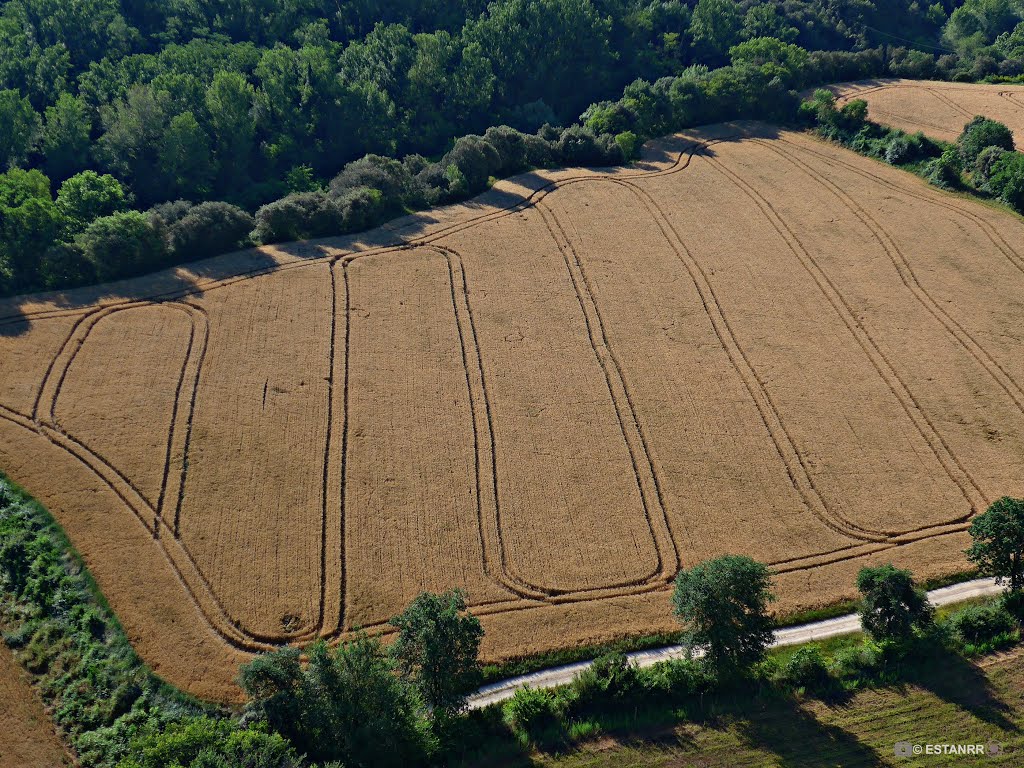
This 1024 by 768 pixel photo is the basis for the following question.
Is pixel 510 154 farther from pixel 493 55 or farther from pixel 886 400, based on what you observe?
pixel 886 400

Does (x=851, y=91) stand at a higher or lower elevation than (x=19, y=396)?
higher

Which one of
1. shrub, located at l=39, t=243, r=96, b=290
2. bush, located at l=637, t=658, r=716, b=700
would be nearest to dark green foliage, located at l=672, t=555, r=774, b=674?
bush, located at l=637, t=658, r=716, b=700

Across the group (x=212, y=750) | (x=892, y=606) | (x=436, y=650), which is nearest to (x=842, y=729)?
(x=892, y=606)

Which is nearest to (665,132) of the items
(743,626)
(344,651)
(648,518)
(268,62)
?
(268,62)

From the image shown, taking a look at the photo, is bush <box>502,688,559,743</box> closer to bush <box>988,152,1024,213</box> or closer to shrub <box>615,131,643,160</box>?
shrub <box>615,131,643,160</box>

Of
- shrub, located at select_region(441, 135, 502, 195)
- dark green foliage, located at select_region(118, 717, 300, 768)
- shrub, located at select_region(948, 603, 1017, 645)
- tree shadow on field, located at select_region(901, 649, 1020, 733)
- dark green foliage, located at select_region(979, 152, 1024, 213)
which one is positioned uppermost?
dark green foliage, located at select_region(979, 152, 1024, 213)

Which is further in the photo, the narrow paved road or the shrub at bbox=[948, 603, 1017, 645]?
the shrub at bbox=[948, 603, 1017, 645]
